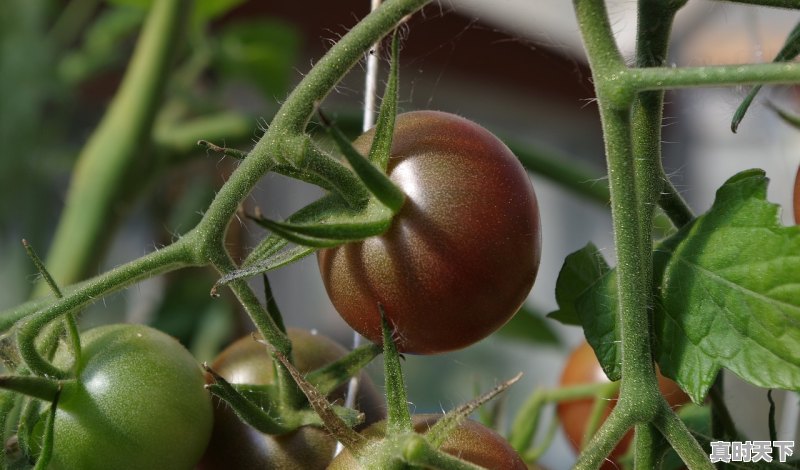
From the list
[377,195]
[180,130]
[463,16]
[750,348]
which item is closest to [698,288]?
[750,348]

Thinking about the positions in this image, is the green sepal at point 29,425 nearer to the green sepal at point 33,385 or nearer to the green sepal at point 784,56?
the green sepal at point 33,385

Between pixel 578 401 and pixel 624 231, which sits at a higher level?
pixel 624 231

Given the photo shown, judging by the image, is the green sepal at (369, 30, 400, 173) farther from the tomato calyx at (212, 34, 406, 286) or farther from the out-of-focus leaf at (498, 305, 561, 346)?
the out-of-focus leaf at (498, 305, 561, 346)

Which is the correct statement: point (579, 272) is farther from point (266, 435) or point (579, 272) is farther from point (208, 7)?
point (208, 7)

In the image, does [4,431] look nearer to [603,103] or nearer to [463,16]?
[603,103]

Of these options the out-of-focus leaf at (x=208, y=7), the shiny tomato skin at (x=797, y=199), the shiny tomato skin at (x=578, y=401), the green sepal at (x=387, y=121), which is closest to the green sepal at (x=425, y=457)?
the green sepal at (x=387, y=121)

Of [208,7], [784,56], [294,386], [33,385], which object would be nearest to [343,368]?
[294,386]
